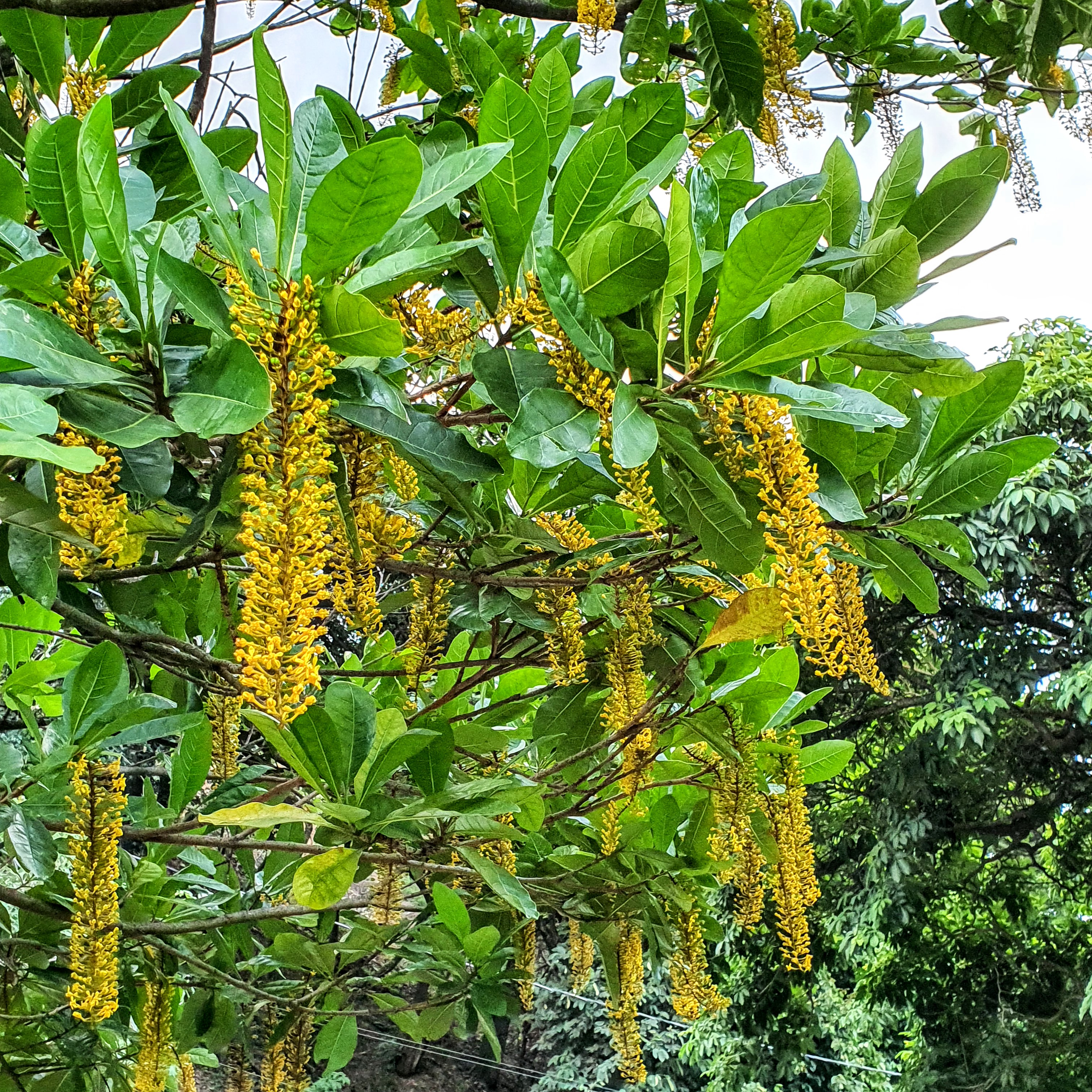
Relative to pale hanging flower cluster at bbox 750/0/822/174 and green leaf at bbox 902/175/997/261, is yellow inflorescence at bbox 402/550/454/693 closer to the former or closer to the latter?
green leaf at bbox 902/175/997/261

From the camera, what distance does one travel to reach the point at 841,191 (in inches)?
42.9

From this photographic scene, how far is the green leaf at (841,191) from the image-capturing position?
1.08m

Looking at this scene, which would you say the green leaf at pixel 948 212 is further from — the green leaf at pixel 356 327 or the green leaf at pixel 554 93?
the green leaf at pixel 356 327

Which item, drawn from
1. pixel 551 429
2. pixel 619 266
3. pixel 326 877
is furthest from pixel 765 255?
pixel 326 877

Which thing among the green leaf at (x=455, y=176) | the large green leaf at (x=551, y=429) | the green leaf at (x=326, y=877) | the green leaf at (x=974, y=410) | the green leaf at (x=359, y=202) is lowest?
the green leaf at (x=326, y=877)

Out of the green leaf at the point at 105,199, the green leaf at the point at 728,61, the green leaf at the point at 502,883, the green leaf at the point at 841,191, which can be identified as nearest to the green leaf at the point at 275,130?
the green leaf at the point at 105,199

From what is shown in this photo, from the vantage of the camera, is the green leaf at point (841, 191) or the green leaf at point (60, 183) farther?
the green leaf at point (841, 191)

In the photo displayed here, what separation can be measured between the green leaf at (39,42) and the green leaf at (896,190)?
0.94 meters

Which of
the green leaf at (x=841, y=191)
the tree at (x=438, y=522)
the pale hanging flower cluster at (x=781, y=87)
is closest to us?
the tree at (x=438, y=522)

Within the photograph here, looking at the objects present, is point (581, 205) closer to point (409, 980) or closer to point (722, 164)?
point (722, 164)

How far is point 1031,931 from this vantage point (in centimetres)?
538

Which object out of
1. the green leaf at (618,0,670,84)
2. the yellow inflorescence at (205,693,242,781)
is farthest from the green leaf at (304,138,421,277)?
the green leaf at (618,0,670,84)

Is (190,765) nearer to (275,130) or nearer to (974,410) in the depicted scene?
(275,130)

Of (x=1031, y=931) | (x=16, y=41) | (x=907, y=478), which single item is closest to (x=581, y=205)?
(x=907, y=478)
